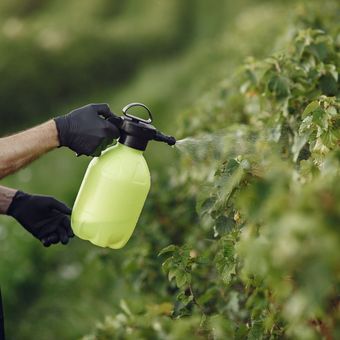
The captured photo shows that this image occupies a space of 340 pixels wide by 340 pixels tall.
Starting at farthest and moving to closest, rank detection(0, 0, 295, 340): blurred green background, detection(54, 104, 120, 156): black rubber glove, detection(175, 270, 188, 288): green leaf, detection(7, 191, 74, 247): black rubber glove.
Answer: detection(0, 0, 295, 340): blurred green background, detection(7, 191, 74, 247): black rubber glove, detection(54, 104, 120, 156): black rubber glove, detection(175, 270, 188, 288): green leaf

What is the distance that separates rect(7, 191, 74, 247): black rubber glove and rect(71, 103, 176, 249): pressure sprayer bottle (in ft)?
1.61

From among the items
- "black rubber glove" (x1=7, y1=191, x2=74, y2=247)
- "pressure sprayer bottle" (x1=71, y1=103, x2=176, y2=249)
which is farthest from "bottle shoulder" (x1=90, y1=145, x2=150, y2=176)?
"black rubber glove" (x1=7, y1=191, x2=74, y2=247)

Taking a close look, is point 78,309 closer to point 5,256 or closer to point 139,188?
point 5,256

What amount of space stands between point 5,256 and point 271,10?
882 centimetres

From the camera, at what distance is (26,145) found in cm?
240

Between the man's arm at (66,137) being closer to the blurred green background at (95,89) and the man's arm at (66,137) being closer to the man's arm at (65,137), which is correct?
the man's arm at (65,137)

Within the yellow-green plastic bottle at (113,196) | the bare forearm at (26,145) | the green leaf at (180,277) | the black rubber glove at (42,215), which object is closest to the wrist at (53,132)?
the bare forearm at (26,145)

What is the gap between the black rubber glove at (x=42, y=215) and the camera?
281cm

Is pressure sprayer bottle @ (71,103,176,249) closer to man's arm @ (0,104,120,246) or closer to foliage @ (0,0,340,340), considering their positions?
man's arm @ (0,104,120,246)

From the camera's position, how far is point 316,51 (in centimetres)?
310

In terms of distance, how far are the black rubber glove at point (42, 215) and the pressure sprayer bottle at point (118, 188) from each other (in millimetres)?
491

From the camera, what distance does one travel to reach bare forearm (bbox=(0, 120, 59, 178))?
7.81 feet

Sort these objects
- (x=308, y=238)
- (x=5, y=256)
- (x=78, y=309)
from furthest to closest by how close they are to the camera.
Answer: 1. (x=5, y=256)
2. (x=78, y=309)
3. (x=308, y=238)

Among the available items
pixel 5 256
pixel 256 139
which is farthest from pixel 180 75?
pixel 256 139
